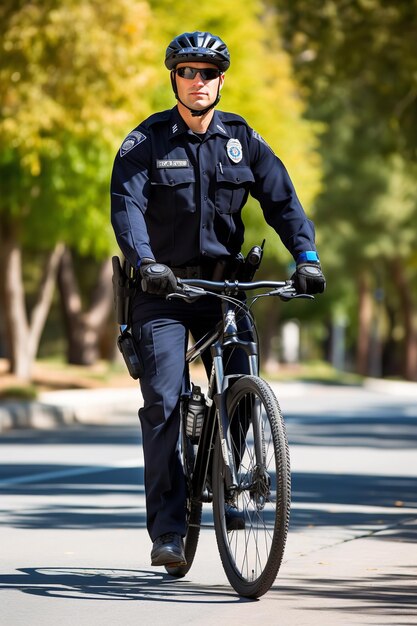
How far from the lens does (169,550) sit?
688 centimetres

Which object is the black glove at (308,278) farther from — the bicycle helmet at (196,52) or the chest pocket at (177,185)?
the bicycle helmet at (196,52)

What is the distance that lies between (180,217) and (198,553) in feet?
6.55

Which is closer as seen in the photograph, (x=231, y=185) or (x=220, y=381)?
(x=220, y=381)

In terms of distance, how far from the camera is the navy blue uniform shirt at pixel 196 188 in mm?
6973

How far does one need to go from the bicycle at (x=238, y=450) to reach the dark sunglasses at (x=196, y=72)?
2.87ft

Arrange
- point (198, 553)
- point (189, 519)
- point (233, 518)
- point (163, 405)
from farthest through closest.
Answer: point (198, 553) → point (189, 519) → point (163, 405) → point (233, 518)

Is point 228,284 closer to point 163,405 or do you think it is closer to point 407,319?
point 163,405

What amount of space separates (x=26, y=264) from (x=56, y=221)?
2443 cm

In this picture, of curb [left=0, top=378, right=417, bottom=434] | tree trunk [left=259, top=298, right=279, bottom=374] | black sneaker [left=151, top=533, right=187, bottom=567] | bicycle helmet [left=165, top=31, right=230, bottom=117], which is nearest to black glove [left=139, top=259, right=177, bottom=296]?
bicycle helmet [left=165, top=31, right=230, bottom=117]

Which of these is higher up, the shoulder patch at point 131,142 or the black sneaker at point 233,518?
the shoulder patch at point 131,142

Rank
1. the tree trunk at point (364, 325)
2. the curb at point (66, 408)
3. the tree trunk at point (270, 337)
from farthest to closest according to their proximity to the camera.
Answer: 1. the tree trunk at point (364, 325)
2. the tree trunk at point (270, 337)
3. the curb at point (66, 408)

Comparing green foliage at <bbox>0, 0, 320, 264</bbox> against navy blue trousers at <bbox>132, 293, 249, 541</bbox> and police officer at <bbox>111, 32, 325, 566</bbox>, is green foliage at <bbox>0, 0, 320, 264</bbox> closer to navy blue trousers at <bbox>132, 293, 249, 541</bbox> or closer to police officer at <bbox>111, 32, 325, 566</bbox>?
police officer at <bbox>111, 32, 325, 566</bbox>

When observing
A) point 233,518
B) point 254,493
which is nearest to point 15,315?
point 233,518

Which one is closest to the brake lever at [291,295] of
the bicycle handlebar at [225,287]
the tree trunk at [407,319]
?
the bicycle handlebar at [225,287]
